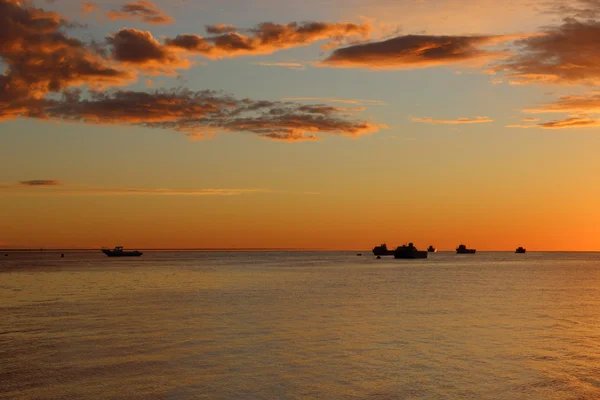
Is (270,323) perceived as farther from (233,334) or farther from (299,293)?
(299,293)

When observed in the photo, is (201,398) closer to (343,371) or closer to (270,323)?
(343,371)

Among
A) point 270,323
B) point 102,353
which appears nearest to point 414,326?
point 270,323

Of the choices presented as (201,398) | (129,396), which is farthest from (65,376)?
(201,398)

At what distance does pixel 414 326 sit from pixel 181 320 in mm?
19350

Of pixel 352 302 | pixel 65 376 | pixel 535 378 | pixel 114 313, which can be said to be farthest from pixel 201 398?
pixel 352 302

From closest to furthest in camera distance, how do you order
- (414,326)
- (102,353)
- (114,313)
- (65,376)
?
(65,376) → (102,353) → (414,326) → (114,313)

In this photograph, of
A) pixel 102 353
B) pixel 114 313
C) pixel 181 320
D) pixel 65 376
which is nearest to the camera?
pixel 65 376

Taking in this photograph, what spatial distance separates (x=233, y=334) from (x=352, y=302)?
2789 cm

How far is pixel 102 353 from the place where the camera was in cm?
3728

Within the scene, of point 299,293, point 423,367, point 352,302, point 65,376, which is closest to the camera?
point 65,376

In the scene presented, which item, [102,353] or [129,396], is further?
[102,353]

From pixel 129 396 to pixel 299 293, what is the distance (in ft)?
189

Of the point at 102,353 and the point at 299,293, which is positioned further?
the point at 299,293

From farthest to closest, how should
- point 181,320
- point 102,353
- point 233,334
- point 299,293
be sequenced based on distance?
point 299,293 → point 181,320 → point 233,334 → point 102,353
